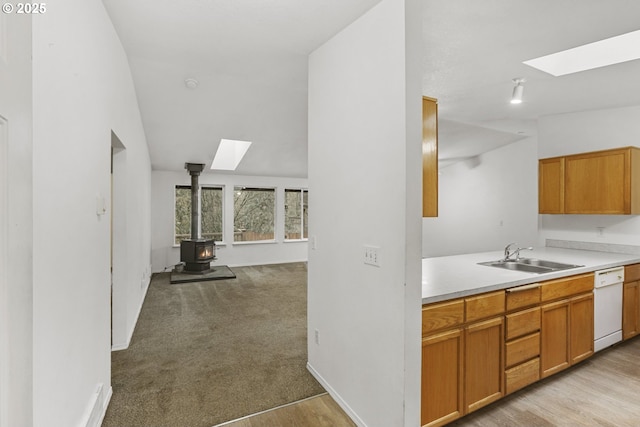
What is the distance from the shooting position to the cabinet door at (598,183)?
3.45 m

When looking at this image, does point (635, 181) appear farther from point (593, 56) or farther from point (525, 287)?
point (525, 287)

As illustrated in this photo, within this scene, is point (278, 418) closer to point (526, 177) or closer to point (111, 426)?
point (111, 426)

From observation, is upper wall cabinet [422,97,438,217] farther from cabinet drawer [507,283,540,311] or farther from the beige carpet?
the beige carpet

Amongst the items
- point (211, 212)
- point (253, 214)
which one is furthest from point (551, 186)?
point (211, 212)

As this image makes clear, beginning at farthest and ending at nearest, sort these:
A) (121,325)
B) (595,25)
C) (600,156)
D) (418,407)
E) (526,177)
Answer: (526,177) → (600,156) → (121,325) → (595,25) → (418,407)

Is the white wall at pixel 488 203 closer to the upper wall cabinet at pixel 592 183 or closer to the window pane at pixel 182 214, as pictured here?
the upper wall cabinet at pixel 592 183

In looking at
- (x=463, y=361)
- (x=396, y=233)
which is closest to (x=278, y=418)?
(x=463, y=361)

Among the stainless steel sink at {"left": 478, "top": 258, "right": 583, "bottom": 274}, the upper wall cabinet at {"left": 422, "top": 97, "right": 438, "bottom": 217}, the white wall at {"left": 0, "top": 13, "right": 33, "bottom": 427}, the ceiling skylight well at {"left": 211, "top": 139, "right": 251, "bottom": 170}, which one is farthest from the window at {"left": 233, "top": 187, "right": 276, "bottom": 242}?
the white wall at {"left": 0, "top": 13, "right": 33, "bottom": 427}

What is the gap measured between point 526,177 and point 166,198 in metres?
7.27

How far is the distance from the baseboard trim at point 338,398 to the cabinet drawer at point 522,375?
1.07 m

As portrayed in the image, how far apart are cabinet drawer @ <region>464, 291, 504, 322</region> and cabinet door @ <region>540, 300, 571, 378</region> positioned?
1.82 ft

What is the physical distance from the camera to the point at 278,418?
81.6 inches

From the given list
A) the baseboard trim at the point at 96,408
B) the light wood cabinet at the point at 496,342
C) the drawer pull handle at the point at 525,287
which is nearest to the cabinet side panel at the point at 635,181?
the light wood cabinet at the point at 496,342

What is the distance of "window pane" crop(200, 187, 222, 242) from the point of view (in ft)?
24.1
